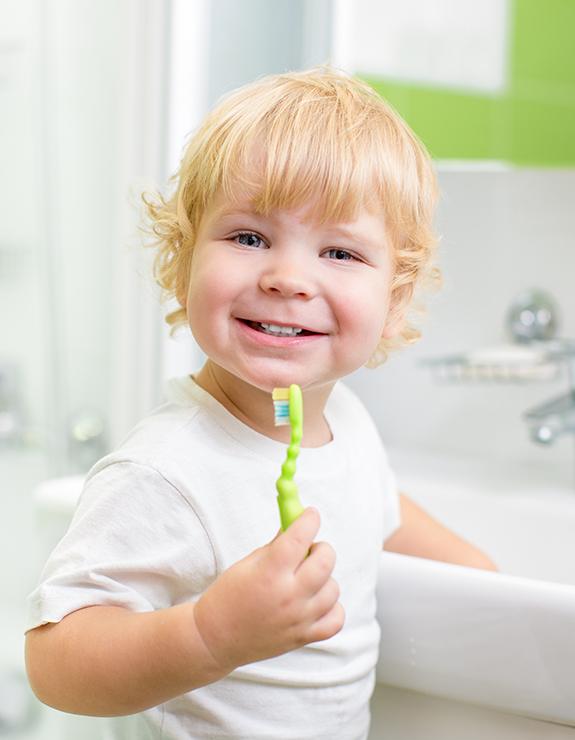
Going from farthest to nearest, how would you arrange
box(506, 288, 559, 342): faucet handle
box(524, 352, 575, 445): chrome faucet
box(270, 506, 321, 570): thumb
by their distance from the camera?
1. box(506, 288, 559, 342): faucet handle
2. box(524, 352, 575, 445): chrome faucet
3. box(270, 506, 321, 570): thumb

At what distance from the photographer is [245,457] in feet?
2.54

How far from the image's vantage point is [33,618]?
697mm

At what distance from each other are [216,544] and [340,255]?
0.21 m

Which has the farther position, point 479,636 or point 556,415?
point 556,415

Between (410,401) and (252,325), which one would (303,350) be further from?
(410,401)

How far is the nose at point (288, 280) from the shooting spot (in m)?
0.71

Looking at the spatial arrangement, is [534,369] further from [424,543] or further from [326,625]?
[326,625]

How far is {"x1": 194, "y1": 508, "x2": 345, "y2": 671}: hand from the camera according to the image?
0.60 metres

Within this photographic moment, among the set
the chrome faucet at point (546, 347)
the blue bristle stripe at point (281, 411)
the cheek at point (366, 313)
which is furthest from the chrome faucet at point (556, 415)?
the blue bristle stripe at point (281, 411)

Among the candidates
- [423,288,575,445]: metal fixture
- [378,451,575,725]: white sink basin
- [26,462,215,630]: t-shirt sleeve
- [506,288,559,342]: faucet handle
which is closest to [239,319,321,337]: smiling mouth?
[26,462,215,630]: t-shirt sleeve

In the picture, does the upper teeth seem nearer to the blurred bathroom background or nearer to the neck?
the neck

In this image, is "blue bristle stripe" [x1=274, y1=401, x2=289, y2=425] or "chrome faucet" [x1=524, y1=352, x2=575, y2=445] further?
"chrome faucet" [x1=524, y1=352, x2=575, y2=445]

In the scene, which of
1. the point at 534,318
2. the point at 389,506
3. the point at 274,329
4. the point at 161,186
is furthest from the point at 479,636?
the point at 161,186

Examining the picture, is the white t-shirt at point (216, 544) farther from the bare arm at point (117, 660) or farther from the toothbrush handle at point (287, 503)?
the toothbrush handle at point (287, 503)
